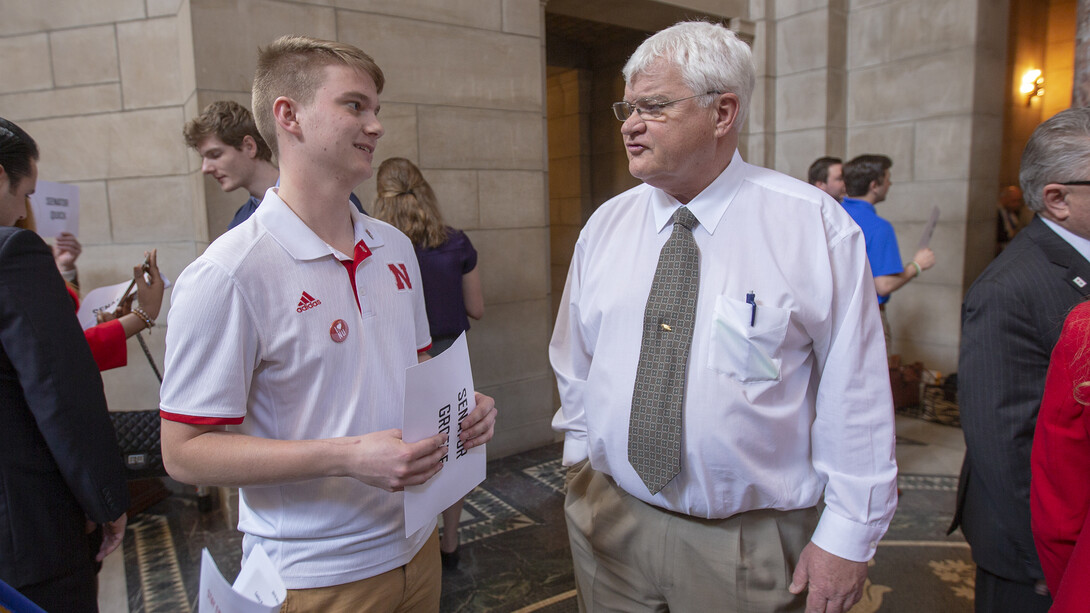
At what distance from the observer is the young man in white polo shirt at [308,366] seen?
1165 mm

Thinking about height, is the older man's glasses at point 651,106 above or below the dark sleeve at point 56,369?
above

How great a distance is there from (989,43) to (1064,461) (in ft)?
18.2

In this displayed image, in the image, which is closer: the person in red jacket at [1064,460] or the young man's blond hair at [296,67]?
the person in red jacket at [1064,460]

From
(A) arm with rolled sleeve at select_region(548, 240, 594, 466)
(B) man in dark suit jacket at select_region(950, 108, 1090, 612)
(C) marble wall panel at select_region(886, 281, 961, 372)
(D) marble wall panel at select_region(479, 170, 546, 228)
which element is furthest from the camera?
(C) marble wall panel at select_region(886, 281, 961, 372)

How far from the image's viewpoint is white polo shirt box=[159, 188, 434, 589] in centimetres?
116

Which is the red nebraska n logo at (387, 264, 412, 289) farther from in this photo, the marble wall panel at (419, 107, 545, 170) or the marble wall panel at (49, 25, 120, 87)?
the marble wall panel at (49, 25, 120, 87)

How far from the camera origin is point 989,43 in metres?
5.40

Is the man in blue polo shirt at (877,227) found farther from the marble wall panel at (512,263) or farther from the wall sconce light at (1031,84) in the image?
the wall sconce light at (1031,84)

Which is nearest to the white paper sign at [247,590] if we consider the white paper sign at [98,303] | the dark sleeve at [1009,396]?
the dark sleeve at [1009,396]

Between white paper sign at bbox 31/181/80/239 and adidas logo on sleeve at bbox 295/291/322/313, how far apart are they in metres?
2.83

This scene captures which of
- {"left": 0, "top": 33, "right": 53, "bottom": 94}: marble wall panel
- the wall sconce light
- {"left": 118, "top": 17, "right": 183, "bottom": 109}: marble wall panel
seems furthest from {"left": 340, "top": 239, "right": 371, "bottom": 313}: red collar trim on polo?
the wall sconce light

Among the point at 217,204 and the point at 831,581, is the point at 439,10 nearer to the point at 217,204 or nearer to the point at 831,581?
the point at 217,204

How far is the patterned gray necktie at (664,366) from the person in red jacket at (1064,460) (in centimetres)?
70

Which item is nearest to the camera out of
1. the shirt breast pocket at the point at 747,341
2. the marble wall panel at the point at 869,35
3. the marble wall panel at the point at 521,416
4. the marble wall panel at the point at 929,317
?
the shirt breast pocket at the point at 747,341
